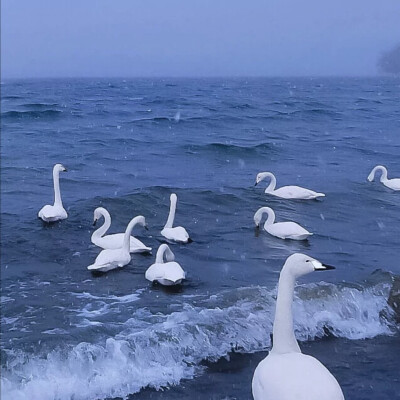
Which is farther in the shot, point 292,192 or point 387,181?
point 387,181

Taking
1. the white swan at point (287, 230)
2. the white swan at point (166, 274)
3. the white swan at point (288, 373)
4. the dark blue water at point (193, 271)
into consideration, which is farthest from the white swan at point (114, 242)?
the white swan at point (288, 373)

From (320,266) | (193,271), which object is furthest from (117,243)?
(320,266)

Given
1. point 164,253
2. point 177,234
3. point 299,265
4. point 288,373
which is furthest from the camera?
point 177,234

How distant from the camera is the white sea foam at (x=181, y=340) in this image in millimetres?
6758

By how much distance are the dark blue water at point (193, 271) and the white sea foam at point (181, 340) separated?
18 mm

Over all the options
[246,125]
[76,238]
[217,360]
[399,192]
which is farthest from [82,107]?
[217,360]

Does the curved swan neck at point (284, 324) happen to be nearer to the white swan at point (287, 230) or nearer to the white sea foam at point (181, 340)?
the white sea foam at point (181, 340)

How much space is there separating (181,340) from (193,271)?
2.65m

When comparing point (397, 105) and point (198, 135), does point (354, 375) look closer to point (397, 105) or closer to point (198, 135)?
point (397, 105)

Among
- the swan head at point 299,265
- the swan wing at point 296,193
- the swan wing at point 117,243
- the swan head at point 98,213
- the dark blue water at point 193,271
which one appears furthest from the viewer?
the swan wing at point 296,193

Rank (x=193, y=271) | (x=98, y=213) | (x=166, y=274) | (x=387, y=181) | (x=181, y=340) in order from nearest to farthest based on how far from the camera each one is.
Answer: (x=181, y=340) < (x=166, y=274) < (x=193, y=271) < (x=98, y=213) < (x=387, y=181)

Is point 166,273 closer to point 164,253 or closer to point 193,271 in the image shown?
point 193,271

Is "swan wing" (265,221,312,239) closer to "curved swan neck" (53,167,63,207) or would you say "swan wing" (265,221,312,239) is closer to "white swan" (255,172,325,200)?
"white swan" (255,172,325,200)

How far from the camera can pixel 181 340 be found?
757 centimetres
